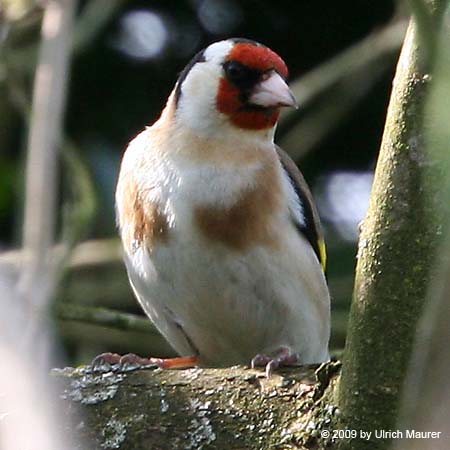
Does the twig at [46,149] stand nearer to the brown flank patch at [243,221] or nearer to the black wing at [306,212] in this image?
the brown flank patch at [243,221]

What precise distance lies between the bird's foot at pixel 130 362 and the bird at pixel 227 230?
0.03 ft

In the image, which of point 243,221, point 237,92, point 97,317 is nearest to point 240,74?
point 237,92

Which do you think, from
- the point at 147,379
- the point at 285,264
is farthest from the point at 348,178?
the point at 147,379

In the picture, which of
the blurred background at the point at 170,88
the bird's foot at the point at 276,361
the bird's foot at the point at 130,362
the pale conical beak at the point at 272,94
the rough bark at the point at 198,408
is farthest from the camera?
the blurred background at the point at 170,88

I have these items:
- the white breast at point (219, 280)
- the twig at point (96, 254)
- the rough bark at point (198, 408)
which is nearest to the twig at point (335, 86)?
the twig at point (96, 254)

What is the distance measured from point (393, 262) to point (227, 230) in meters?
1.11

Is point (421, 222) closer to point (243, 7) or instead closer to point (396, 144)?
point (396, 144)

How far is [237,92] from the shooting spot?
3.66 metres

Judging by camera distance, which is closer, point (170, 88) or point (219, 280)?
point (219, 280)

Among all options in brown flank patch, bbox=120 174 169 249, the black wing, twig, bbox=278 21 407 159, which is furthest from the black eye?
twig, bbox=278 21 407 159

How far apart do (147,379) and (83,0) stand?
298 centimetres

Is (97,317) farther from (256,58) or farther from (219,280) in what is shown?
(256,58)

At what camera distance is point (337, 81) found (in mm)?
5215

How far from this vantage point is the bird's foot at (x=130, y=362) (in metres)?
2.82
